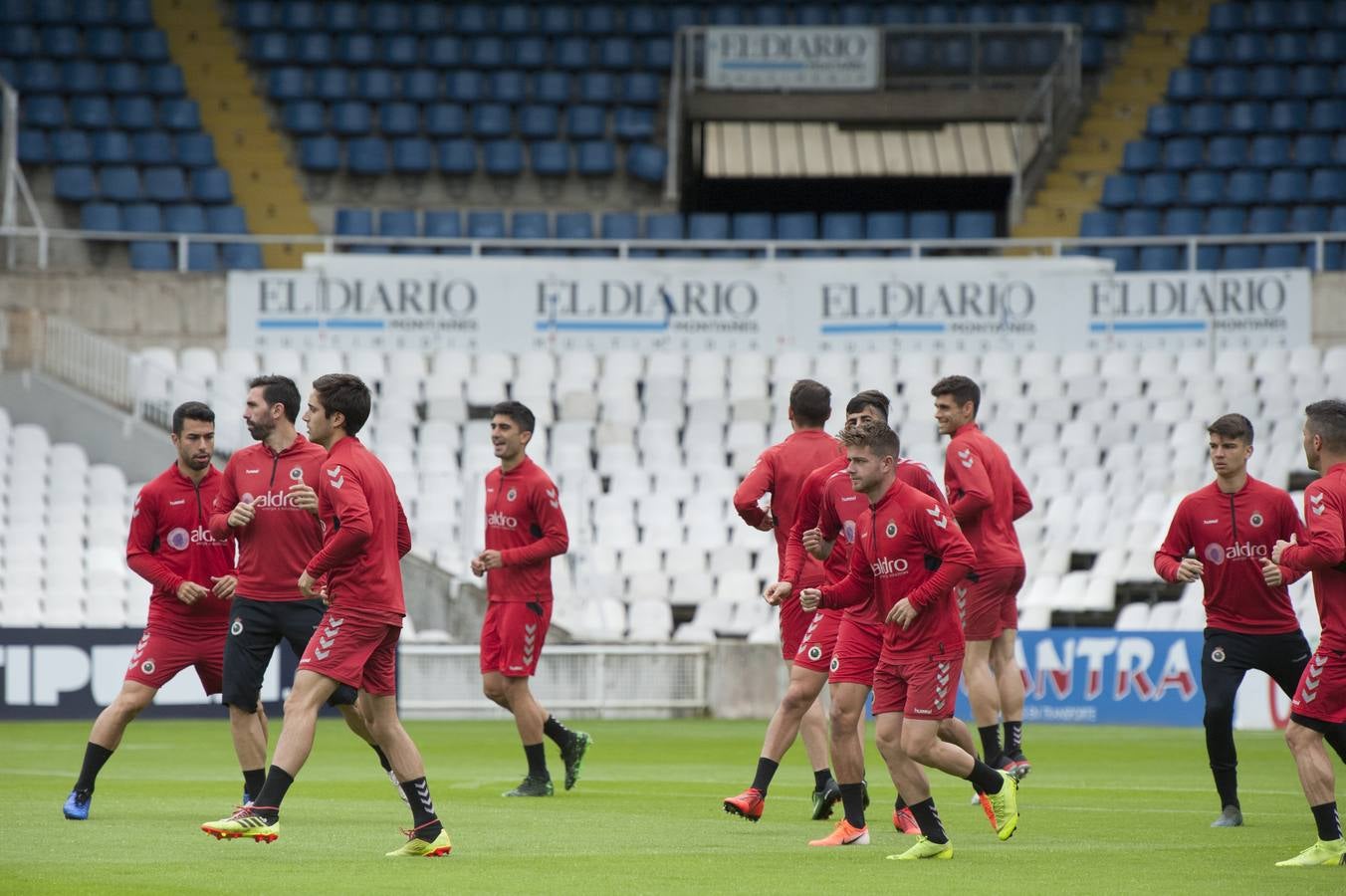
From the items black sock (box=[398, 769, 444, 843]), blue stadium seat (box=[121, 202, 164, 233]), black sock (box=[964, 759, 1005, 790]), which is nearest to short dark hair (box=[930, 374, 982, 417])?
black sock (box=[964, 759, 1005, 790])

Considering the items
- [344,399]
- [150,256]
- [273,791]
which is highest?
[150,256]

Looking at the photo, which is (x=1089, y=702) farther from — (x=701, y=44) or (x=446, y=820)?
(x=701, y=44)

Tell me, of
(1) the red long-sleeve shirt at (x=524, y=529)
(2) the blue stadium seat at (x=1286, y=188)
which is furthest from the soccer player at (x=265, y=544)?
(2) the blue stadium seat at (x=1286, y=188)

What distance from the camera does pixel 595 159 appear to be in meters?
32.5

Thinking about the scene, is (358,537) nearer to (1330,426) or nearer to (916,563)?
(916,563)

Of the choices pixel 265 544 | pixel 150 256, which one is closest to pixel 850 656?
pixel 265 544

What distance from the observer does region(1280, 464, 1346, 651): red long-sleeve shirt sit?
837cm

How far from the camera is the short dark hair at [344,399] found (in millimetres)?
8484

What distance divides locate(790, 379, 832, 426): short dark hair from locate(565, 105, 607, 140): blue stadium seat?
2301 cm

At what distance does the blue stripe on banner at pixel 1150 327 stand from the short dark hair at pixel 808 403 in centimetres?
1742

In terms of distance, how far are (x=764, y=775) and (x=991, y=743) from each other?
215 centimetres

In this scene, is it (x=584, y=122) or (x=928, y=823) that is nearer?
(x=928, y=823)

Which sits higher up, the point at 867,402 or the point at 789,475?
the point at 867,402

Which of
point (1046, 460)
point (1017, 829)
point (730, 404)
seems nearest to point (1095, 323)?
point (1046, 460)
